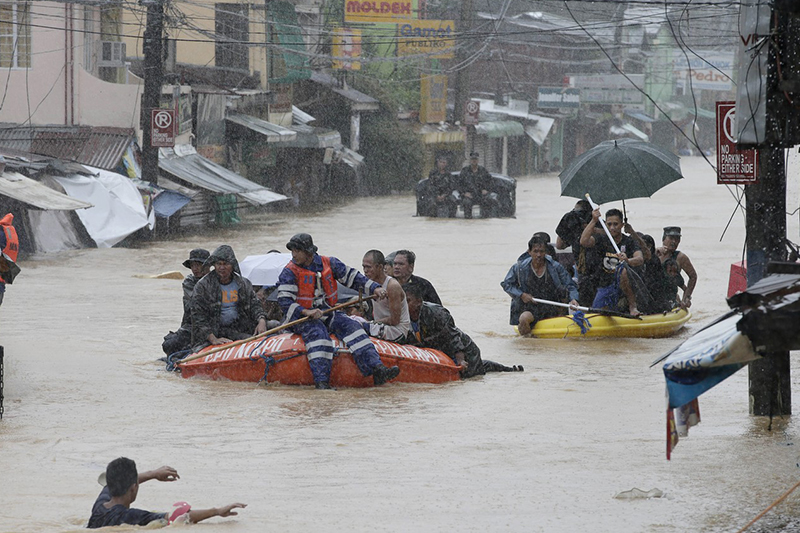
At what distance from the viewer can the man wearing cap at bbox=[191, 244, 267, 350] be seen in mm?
10914

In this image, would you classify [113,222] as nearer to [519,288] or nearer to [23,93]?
[23,93]

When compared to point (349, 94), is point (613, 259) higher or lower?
lower

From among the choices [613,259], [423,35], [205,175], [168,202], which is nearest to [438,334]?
[613,259]

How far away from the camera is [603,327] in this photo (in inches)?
532

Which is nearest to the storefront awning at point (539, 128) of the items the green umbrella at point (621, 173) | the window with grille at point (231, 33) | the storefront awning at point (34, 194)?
the window with grille at point (231, 33)

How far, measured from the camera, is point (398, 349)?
1068 centimetres

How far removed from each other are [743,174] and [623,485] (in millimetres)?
2971

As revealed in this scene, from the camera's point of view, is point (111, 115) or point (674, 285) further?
point (111, 115)

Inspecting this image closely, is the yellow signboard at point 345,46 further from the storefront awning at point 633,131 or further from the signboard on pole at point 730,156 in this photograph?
the storefront awning at point 633,131

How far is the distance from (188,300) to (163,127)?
47.6 ft

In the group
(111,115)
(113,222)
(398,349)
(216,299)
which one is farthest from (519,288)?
(111,115)

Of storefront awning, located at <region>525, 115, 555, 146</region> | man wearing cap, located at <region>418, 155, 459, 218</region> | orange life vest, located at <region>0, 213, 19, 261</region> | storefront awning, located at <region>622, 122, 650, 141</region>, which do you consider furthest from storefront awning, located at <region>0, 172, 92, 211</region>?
storefront awning, located at <region>622, 122, 650, 141</region>

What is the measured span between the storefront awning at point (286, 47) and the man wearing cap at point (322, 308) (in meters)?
22.9

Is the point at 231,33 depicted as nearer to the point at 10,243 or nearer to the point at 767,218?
the point at 10,243
